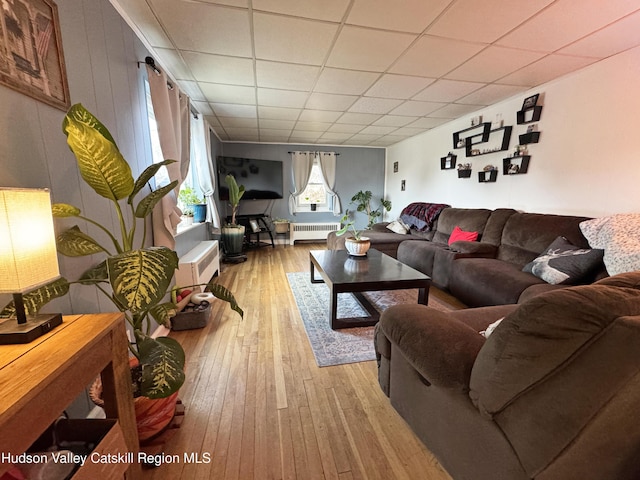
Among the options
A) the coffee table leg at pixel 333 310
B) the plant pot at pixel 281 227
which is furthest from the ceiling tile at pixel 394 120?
the coffee table leg at pixel 333 310

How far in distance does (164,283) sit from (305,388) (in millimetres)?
1119

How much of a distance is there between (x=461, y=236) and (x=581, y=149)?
1.34m

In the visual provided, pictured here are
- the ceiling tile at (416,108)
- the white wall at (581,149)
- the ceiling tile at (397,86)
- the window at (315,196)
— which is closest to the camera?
the white wall at (581,149)

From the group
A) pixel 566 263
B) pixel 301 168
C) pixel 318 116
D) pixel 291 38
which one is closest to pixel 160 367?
pixel 291 38

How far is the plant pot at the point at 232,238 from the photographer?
4.34 meters

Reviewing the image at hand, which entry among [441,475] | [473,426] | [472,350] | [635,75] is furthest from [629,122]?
[441,475]

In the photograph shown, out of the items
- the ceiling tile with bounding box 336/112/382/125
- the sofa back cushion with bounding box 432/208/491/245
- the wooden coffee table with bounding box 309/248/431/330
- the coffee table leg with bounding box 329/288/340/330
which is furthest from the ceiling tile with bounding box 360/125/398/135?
the coffee table leg with bounding box 329/288/340/330

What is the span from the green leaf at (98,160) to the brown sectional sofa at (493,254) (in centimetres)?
253

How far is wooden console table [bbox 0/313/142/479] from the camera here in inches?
21.3

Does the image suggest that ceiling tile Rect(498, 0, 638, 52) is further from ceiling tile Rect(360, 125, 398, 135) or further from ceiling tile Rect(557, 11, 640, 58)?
ceiling tile Rect(360, 125, 398, 135)

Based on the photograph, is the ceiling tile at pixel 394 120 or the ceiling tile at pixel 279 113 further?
the ceiling tile at pixel 394 120

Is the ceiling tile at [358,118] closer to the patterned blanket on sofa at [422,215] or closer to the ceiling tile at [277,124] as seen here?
the ceiling tile at [277,124]

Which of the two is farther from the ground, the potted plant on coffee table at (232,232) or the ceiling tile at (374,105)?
the ceiling tile at (374,105)

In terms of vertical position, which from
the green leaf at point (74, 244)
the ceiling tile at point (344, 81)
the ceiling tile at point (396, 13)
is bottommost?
the green leaf at point (74, 244)
